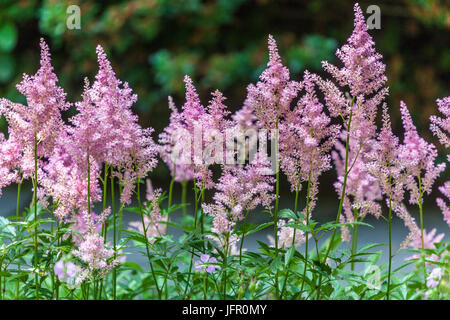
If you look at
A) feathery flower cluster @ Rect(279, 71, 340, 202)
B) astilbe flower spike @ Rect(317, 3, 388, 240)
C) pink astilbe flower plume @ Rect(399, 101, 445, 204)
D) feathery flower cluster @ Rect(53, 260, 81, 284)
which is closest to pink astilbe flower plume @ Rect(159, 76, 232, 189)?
feathery flower cluster @ Rect(279, 71, 340, 202)

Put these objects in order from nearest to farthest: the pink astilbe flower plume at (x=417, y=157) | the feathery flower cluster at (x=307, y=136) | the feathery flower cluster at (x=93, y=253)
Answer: the feathery flower cluster at (x=93, y=253), the feathery flower cluster at (x=307, y=136), the pink astilbe flower plume at (x=417, y=157)

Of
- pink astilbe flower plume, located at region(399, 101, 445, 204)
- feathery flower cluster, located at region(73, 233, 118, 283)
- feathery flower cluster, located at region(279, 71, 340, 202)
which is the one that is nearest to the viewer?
feathery flower cluster, located at region(73, 233, 118, 283)

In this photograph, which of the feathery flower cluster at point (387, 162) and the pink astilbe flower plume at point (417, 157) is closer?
the feathery flower cluster at point (387, 162)

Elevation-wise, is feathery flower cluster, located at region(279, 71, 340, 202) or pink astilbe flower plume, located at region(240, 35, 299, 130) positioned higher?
pink astilbe flower plume, located at region(240, 35, 299, 130)

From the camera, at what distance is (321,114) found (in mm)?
1601

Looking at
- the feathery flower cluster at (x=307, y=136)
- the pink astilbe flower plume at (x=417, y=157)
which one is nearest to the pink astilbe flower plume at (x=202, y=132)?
the feathery flower cluster at (x=307, y=136)

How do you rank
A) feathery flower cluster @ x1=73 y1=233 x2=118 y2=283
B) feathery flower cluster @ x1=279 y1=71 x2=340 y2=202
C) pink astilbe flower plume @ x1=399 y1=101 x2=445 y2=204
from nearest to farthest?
feathery flower cluster @ x1=73 y1=233 x2=118 y2=283 < feathery flower cluster @ x1=279 y1=71 x2=340 y2=202 < pink astilbe flower plume @ x1=399 y1=101 x2=445 y2=204

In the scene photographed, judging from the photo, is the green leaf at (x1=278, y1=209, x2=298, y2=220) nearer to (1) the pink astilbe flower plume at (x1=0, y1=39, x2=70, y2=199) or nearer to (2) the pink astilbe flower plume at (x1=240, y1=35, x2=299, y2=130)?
(2) the pink astilbe flower plume at (x1=240, y1=35, x2=299, y2=130)

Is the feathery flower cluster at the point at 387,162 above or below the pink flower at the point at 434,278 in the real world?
above

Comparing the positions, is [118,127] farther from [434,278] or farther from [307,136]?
[434,278]

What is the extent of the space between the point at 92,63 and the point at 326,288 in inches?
194

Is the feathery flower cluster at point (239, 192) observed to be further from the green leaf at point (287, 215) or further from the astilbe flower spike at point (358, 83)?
the astilbe flower spike at point (358, 83)
